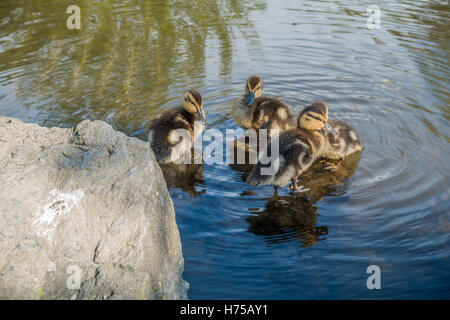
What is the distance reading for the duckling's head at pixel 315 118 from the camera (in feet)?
13.8

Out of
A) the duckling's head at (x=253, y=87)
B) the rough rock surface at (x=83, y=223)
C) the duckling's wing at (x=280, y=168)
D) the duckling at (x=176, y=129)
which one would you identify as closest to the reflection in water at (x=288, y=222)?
the duckling's wing at (x=280, y=168)

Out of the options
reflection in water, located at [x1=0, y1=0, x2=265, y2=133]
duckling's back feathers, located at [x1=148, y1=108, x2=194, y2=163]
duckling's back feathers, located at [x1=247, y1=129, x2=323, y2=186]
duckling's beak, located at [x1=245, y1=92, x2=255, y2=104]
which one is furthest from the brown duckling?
reflection in water, located at [x1=0, y1=0, x2=265, y2=133]

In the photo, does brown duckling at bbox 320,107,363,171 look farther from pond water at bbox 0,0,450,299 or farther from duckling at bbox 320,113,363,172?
pond water at bbox 0,0,450,299

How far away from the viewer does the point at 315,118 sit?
4.20 meters

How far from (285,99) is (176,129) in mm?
1767

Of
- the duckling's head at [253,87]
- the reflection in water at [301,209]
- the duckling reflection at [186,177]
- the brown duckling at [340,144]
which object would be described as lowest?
the duckling reflection at [186,177]

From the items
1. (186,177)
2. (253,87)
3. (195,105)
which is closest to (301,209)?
(186,177)

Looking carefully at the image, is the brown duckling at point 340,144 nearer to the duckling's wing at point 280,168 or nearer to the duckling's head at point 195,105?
the duckling's wing at point 280,168

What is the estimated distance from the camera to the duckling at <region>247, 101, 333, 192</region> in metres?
3.87

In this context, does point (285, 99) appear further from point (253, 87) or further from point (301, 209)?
point (301, 209)

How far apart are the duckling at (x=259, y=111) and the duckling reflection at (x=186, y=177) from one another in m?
0.93

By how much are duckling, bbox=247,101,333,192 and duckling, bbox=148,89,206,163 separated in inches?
32.8

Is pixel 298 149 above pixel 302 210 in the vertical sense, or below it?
above

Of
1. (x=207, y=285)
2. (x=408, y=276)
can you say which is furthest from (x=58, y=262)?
(x=408, y=276)
